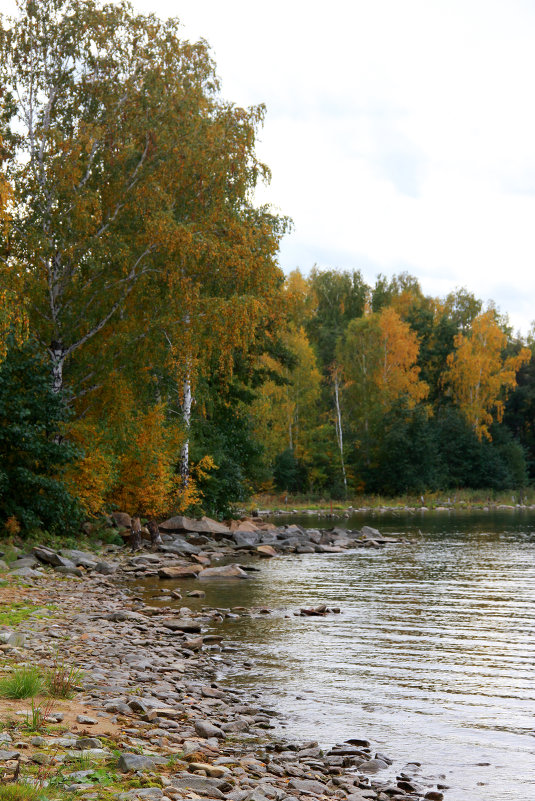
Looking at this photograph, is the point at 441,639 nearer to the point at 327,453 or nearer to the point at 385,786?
the point at 385,786

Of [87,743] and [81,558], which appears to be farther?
[81,558]

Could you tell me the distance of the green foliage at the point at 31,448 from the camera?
20.7 meters

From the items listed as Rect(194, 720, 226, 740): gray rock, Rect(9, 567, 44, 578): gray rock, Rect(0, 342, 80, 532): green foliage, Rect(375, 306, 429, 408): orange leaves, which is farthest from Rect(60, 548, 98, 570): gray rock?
Rect(375, 306, 429, 408): orange leaves

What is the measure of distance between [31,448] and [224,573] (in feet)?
20.3

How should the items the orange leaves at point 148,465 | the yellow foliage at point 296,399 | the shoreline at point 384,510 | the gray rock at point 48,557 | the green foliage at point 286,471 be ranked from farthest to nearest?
the yellow foliage at point 296,399, the green foliage at point 286,471, the shoreline at point 384,510, the orange leaves at point 148,465, the gray rock at point 48,557

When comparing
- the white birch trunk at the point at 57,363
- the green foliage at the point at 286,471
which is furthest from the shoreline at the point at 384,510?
the white birch trunk at the point at 57,363

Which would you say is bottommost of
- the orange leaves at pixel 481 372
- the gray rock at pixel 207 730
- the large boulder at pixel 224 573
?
the large boulder at pixel 224 573

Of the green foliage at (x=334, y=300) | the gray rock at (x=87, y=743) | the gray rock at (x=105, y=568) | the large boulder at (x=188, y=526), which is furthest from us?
the green foliage at (x=334, y=300)

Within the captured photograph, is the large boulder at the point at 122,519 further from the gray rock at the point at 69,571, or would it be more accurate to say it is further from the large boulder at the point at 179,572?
the gray rock at the point at 69,571

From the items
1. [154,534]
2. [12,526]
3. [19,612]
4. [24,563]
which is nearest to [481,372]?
[154,534]

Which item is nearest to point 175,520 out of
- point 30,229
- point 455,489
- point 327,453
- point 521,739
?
point 30,229

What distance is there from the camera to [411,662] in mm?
12016

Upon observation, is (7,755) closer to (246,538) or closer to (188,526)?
(188,526)

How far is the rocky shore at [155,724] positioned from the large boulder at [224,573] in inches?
184
